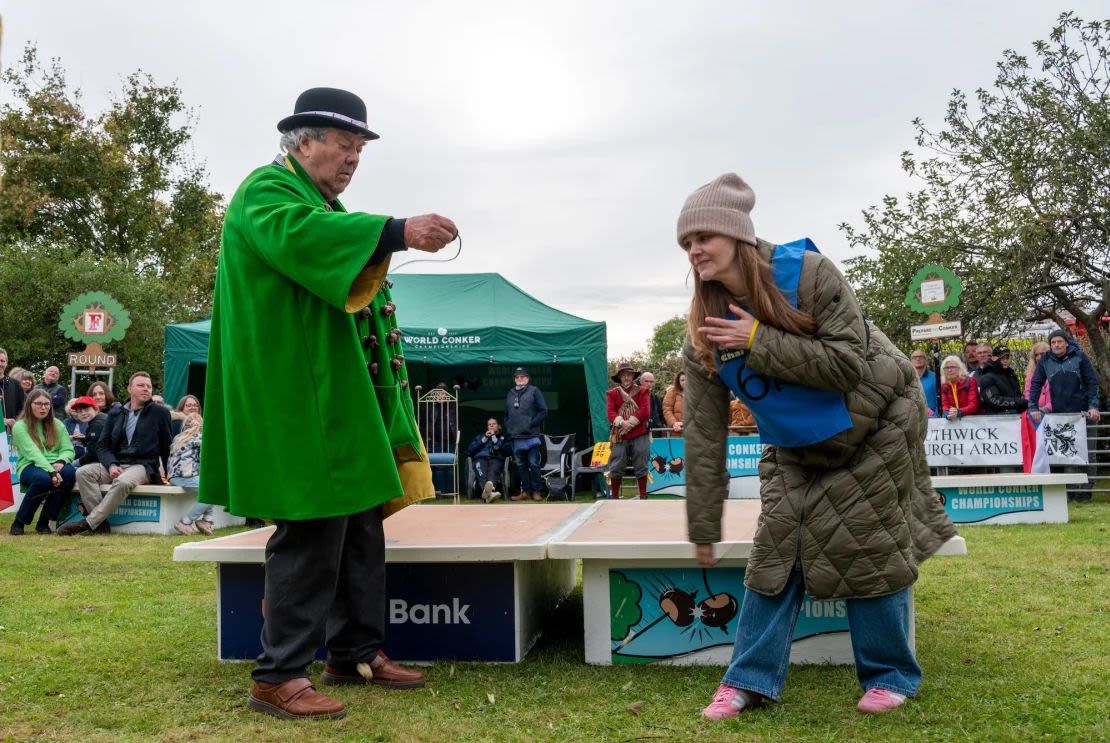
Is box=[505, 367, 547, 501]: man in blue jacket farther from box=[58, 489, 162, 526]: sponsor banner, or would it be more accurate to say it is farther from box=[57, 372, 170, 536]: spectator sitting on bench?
box=[58, 489, 162, 526]: sponsor banner

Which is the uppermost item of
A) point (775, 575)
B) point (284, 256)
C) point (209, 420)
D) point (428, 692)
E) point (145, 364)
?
point (145, 364)

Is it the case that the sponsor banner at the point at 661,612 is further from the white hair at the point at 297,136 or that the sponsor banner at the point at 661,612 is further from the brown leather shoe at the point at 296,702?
the white hair at the point at 297,136

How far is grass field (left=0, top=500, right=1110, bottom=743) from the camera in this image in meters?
2.86

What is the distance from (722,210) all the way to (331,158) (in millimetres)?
1291

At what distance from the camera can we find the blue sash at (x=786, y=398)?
9.21ft

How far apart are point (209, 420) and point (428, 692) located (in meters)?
1.14

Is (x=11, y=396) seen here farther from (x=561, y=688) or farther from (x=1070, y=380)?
(x=1070, y=380)

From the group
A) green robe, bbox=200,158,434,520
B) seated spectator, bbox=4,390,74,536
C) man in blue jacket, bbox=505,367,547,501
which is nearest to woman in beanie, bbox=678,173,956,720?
green robe, bbox=200,158,434,520

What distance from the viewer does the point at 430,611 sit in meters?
3.82

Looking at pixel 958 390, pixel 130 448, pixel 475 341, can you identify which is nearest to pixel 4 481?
pixel 130 448

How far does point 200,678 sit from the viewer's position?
3.58 m

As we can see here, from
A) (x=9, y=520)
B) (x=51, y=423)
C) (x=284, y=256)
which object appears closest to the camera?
(x=284, y=256)

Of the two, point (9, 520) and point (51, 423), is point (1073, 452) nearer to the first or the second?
point (51, 423)

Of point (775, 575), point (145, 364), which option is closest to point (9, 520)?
point (775, 575)
